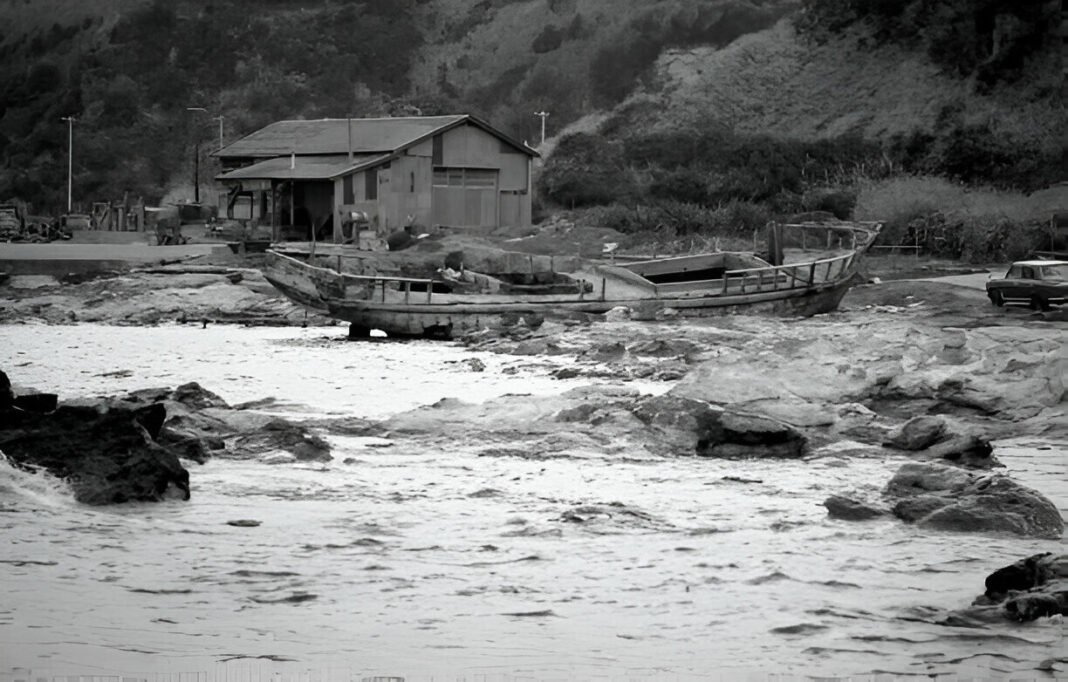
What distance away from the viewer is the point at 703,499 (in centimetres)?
1246

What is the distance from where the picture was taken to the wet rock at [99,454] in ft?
39.1

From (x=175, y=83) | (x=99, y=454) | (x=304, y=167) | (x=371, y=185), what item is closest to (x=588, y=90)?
(x=175, y=83)

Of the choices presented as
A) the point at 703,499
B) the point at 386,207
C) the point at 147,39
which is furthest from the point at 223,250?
the point at 147,39

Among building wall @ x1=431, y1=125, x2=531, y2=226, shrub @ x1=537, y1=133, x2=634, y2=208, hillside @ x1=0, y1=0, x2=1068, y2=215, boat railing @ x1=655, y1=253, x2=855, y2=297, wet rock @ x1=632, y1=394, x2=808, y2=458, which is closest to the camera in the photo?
wet rock @ x1=632, y1=394, x2=808, y2=458

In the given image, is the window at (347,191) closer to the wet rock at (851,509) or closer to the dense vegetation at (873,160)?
the dense vegetation at (873,160)

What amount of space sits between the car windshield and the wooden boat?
3530 mm

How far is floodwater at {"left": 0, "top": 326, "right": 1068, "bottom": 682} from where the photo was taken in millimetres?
8398

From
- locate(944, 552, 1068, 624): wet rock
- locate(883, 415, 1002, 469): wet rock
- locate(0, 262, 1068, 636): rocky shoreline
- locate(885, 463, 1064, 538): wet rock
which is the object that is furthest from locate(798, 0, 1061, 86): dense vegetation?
locate(944, 552, 1068, 624): wet rock

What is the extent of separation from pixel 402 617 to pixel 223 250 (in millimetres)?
31124

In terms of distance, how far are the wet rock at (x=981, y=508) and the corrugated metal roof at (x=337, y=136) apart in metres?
33.8

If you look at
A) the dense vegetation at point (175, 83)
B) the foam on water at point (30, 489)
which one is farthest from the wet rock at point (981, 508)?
the dense vegetation at point (175, 83)

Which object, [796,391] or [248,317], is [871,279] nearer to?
[248,317]

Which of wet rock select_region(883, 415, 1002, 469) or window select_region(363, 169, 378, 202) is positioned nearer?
wet rock select_region(883, 415, 1002, 469)

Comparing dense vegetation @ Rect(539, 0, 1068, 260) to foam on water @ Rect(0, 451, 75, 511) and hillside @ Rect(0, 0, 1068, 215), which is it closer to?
hillside @ Rect(0, 0, 1068, 215)
